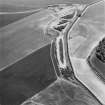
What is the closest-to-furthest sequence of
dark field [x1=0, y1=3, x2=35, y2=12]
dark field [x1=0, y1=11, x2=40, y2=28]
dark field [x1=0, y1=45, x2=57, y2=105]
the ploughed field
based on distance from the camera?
the ploughed field, dark field [x1=0, y1=45, x2=57, y2=105], dark field [x1=0, y1=11, x2=40, y2=28], dark field [x1=0, y1=3, x2=35, y2=12]

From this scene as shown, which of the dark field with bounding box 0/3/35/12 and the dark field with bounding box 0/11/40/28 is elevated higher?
the dark field with bounding box 0/3/35/12

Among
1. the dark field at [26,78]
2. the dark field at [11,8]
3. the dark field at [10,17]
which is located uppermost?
the dark field at [11,8]

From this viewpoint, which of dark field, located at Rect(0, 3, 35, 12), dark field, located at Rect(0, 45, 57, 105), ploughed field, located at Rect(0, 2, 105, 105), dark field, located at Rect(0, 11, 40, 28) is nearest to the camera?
ploughed field, located at Rect(0, 2, 105, 105)

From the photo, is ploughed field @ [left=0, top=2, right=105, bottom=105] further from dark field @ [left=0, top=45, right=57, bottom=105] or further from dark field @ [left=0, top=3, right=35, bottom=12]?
dark field @ [left=0, top=3, right=35, bottom=12]

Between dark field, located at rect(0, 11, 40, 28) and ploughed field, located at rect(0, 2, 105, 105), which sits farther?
dark field, located at rect(0, 11, 40, 28)

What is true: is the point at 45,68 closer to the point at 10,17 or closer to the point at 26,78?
the point at 26,78

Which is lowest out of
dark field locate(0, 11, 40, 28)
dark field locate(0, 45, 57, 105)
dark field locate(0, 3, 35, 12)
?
dark field locate(0, 45, 57, 105)

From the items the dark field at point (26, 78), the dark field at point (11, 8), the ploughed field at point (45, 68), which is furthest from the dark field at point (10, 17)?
the dark field at point (26, 78)

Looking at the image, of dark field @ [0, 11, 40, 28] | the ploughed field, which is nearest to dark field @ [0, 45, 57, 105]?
the ploughed field

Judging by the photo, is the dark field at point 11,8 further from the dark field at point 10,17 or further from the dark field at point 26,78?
the dark field at point 26,78
